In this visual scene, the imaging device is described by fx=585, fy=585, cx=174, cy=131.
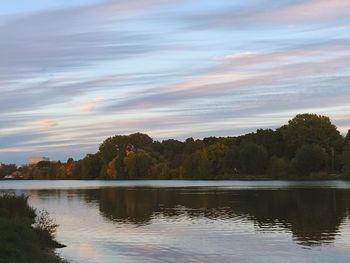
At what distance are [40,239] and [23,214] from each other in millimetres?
8793

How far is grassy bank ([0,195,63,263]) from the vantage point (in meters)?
19.2

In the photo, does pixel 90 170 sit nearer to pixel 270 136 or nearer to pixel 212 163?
pixel 212 163

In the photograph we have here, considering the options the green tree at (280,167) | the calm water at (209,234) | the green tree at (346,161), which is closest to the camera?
the calm water at (209,234)

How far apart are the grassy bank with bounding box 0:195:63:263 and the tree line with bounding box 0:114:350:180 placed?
100 m

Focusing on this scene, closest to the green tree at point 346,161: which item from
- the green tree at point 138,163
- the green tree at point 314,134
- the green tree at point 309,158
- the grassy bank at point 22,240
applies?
the green tree at point 309,158

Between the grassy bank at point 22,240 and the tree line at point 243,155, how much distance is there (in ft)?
328

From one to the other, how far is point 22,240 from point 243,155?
122m

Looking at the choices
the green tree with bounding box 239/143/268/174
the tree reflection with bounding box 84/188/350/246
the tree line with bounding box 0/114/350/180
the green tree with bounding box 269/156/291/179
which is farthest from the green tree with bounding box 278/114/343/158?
the tree reflection with bounding box 84/188/350/246

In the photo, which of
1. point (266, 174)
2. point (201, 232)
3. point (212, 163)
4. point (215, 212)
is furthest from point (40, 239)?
point (212, 163)

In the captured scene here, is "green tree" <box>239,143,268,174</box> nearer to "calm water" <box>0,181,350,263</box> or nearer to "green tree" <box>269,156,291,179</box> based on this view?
"green tree" <box>269,156,291,179</box>

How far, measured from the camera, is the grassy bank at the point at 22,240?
19.2 meters

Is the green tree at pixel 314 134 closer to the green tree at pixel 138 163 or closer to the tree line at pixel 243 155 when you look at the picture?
the tree line at pixel 243 155

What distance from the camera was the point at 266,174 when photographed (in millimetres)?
147000

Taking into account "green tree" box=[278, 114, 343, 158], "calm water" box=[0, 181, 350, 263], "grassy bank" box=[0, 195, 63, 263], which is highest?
"green tree" box=[278, 114, 343, 158]
